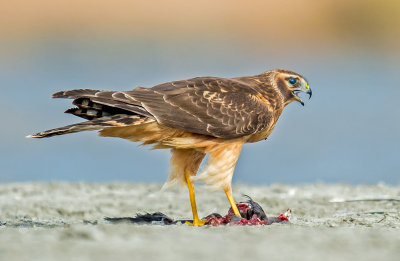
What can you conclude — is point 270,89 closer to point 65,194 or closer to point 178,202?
point 178,202

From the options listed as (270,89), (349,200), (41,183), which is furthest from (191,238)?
(41,183)

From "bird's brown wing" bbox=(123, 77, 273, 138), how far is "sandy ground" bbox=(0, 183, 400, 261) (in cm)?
128

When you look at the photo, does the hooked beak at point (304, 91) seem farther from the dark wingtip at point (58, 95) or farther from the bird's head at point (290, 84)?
the dark wingtip at point (58, 95)

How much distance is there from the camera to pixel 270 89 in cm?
951

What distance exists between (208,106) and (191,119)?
338 millimetres

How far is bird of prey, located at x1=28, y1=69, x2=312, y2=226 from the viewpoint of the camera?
26.7 feet

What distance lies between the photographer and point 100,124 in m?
7.84

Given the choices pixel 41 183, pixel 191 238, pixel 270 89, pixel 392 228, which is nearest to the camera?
pixel 191 238

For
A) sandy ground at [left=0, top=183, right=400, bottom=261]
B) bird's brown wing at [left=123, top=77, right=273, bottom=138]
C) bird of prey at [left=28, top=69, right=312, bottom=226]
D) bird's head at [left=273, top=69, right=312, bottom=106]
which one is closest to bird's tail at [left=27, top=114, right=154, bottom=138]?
bird of prey at [left=28, top=69, right=312, bottom=226]

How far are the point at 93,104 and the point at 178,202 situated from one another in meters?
4.08

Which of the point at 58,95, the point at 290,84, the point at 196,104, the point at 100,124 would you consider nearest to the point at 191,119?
the point at 196,104

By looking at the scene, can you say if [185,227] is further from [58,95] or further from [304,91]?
[304,91]

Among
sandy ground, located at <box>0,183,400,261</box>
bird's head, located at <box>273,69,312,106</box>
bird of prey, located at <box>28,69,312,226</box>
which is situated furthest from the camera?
bird's head, located at <box>273,69,312,106</box>

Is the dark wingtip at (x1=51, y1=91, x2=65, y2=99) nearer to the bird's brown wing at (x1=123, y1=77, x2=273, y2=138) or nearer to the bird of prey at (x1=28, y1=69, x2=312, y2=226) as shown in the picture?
the bird of prey at (x1=28, y1=69, x2=312, y2=226)
